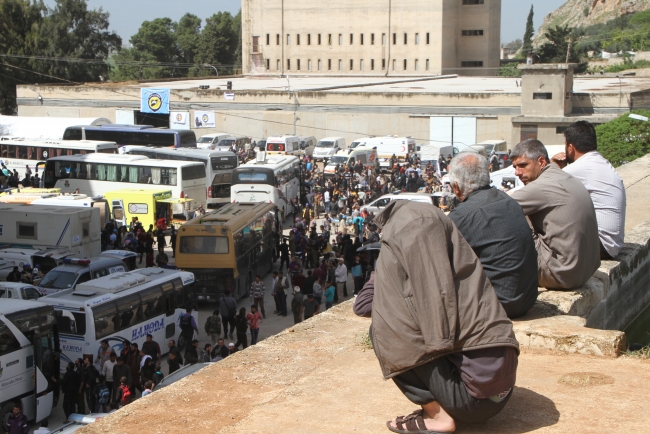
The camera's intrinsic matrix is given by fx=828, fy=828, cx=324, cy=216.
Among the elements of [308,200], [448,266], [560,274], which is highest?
[448,266]

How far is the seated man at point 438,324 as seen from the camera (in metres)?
3.34

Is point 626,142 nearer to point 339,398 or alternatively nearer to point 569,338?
point 569,338

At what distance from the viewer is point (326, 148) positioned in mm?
41656

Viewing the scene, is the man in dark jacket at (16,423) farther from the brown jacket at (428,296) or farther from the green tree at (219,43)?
the green tree at (219,43)

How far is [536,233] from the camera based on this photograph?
5422mm

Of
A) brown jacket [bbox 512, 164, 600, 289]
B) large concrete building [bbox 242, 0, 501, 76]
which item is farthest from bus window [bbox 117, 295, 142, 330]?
large concrete building [bbox 242, 0, 501, 76]

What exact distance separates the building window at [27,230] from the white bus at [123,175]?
7.28 meters

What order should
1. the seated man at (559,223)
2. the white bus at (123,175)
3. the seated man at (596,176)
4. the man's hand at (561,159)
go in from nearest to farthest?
1. the seated man at (559,223)
2. the seated man at (596,176)
3. the man's hand at (561,159)
4. the white bus at (123,175)

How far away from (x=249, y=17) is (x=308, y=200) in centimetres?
4033

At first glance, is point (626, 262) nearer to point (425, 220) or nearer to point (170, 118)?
point (425, 220)

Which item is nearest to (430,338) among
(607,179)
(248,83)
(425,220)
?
(425,220)

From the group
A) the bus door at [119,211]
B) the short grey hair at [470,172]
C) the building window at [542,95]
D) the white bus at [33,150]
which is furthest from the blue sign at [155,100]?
the short grey hair at [470,172]

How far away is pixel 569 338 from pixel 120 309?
9.92m

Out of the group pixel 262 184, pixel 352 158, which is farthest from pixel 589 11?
pixel 262 184
